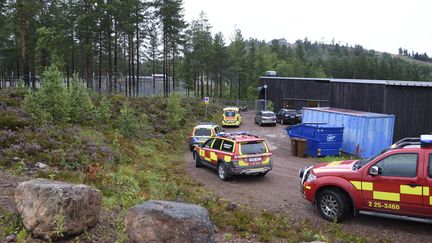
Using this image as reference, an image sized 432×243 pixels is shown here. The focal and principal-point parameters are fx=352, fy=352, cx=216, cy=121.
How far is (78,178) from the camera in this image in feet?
32.4

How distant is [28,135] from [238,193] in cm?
780

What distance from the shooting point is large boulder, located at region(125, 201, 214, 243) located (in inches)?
199

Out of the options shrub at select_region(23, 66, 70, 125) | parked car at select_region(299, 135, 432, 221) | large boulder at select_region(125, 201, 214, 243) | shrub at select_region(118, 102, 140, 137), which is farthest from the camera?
shrub at select_region(118, 102, 140, 137)

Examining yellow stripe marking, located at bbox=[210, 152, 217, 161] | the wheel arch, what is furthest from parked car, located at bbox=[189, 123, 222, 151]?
the wheel arch

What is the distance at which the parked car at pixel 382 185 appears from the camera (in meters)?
7.56

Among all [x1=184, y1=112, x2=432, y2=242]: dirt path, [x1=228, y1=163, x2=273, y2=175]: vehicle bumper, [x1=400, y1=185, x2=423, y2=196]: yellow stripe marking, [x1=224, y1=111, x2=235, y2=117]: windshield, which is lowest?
[x1=184, y1=112, x2=432, y2=242]: dirt path

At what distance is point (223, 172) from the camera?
43.0ft

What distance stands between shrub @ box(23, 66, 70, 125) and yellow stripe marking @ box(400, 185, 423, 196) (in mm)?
13080

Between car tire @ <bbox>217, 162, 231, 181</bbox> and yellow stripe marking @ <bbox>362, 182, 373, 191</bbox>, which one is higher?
yellow stripe marking @ <bbox>362, 182, 373, 191</bbox>

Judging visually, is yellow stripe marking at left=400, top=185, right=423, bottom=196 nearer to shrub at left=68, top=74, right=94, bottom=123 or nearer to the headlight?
the headlight

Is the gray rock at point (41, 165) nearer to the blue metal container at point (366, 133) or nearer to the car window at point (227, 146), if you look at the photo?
the car window at point (227, 146)

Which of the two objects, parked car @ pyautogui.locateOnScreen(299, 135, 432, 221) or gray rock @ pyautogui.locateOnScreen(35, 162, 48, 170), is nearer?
parked car @ pyautogui.locateOnScreen(299, 135, 432, 221)

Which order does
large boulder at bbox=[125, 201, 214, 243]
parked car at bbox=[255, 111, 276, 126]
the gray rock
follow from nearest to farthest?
large boulder at bbox=[125, 201, 214, 243] < the gray rock < parked car at bbox=[255, 111, 276, 126]

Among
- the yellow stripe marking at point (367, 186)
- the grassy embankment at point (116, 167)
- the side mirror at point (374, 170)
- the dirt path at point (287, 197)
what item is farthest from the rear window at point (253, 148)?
the side mirror at point (374, 170)
